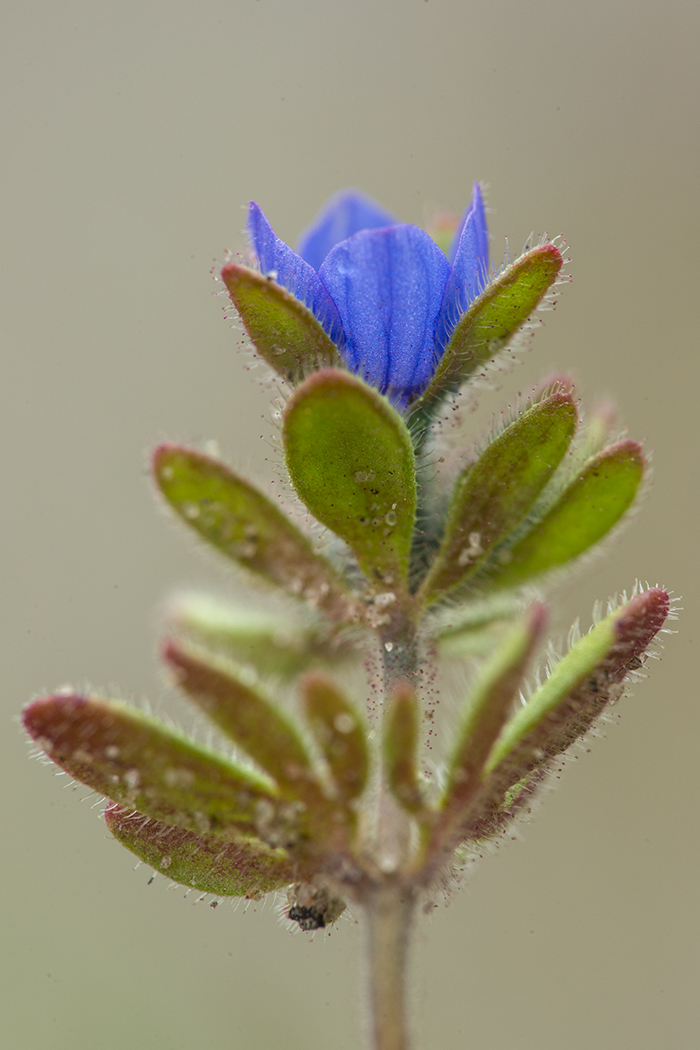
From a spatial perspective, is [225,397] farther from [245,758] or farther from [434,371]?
[245,758]

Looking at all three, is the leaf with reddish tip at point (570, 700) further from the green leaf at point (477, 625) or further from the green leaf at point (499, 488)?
the green leaf at point (477, 625)

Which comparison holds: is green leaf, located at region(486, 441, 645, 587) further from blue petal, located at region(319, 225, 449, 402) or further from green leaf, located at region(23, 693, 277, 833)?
green leaf, located at region(23, 693, 277, 833)

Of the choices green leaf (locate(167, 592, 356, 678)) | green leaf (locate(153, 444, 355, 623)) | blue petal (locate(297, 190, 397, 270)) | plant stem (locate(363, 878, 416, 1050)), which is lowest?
plant stem (locate(363, 878, 416, 1050))

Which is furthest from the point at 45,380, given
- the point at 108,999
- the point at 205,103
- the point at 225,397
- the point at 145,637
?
the point at 108,999

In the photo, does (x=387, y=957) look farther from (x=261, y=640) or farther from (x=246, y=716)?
(x=261, y=640)

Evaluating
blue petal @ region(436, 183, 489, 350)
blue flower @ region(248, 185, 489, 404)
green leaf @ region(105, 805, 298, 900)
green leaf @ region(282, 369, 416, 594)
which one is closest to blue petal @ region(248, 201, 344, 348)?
blue flower @ region(248, 185, 489, 404)
